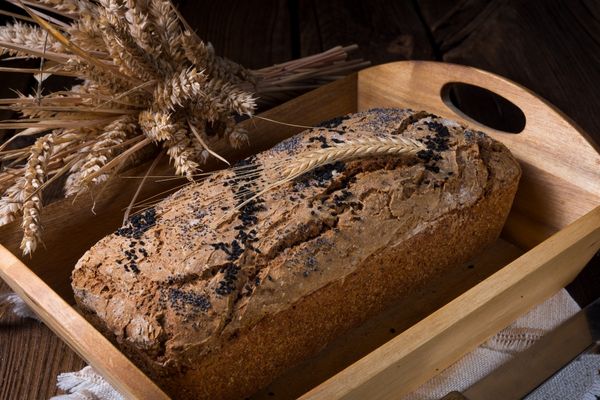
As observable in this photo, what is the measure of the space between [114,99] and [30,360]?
603 mm

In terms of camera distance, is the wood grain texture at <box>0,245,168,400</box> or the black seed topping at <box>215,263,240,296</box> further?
the black seed topping at <box>215,263,240,296</box>

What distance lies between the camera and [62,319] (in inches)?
55.8

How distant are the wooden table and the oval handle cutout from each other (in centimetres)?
3

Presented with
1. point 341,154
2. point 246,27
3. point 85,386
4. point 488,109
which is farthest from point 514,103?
point 246,27

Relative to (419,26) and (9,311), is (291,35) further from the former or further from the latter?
(9,311)

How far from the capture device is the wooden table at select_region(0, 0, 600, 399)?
8.64ft

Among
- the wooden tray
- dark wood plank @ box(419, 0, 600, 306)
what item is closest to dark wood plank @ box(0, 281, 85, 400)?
the wooden tray

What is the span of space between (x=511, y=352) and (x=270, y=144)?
0.79 meters

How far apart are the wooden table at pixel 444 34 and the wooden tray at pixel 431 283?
1.46 ft

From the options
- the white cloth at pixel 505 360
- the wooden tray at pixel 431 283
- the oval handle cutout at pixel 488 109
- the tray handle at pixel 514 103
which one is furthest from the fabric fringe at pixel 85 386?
the oval handle cutout at pixel 488 109

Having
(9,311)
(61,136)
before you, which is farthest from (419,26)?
(9,311)

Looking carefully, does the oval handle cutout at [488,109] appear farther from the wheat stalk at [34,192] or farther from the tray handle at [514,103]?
the wheat stalk at [34,192]

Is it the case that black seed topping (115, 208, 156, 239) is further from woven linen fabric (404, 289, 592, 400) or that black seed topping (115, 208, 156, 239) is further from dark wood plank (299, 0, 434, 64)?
dark wood plank (299, 0, 434, 64)

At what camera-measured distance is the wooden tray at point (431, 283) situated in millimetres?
1374
